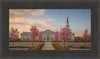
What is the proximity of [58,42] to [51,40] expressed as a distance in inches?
8.4

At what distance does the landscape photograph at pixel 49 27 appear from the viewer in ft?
13.6

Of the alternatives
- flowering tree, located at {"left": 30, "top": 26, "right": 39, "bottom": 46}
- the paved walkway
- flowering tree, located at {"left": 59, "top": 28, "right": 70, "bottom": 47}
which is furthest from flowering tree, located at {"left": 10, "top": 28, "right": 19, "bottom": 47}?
flowering tree, located at {"left": 59, "top": 28, "right": 70, "bottom": 47}

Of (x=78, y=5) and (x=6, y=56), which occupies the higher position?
(x=78, y=5)

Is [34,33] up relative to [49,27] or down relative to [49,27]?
down

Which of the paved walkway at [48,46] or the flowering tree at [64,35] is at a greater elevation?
the flowering tree at [64,35]

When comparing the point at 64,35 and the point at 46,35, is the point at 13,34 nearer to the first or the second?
the point at 46,35

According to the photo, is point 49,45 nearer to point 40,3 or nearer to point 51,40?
point 51,40

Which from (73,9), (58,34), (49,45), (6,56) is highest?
(73,9)

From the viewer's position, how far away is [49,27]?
4180 mm

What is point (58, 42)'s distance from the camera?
4.22m

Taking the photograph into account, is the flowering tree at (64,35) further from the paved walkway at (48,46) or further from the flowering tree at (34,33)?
the flowering tree at (34,33)

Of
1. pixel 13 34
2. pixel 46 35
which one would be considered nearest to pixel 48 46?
pixel 46 35

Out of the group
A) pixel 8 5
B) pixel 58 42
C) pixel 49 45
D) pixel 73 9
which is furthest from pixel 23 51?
pixel 73 9

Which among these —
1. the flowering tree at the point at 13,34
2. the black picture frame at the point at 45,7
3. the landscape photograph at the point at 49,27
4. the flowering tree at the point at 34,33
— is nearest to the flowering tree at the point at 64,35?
the landscape photograph at the point at 49,27
